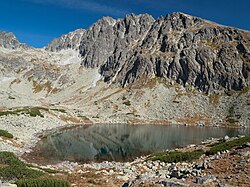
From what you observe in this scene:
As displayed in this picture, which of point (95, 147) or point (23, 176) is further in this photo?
point (95, 147)

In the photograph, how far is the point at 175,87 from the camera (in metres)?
189

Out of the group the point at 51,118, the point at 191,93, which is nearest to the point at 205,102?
the point at 191,93

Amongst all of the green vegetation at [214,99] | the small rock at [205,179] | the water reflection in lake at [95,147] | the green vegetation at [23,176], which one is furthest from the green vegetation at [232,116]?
the small rock at [205,179]

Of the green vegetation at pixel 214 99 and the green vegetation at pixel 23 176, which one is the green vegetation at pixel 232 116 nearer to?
the green vegetation at pixel 214 99

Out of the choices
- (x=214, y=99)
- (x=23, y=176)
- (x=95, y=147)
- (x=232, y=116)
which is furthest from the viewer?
(x=214, y=99)

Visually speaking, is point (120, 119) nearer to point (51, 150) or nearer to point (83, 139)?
point (83, 139)

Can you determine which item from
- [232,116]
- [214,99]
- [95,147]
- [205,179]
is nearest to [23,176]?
[205,179]

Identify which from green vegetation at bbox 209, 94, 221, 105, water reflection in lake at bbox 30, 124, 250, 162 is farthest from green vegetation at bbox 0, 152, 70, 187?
green vegetation at bbox 209, 94, 221, 105

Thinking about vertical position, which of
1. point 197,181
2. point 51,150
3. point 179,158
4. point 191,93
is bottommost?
point 51,150

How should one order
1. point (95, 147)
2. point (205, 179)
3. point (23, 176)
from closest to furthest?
point (205, 179) → point (23, 176) → point (95, 147)

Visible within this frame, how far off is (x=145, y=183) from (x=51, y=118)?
95.0 metres

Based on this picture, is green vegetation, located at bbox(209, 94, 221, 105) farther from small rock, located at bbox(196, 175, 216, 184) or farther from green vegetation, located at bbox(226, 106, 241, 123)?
small rock, located at bbox(196, 175, 216, 184)

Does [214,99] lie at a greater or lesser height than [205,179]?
greater

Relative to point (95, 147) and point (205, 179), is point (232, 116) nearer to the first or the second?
point (95, 147)
